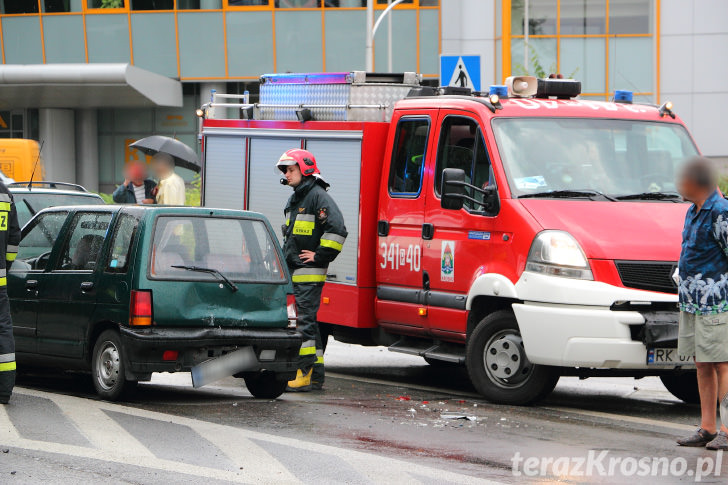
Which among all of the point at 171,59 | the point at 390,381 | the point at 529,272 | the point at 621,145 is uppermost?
the point at 171,59

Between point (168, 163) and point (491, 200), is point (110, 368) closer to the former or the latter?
point (491, 200)

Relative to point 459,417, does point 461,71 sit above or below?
above

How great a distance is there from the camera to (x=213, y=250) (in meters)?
9.16

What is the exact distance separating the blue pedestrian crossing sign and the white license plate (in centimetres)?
833

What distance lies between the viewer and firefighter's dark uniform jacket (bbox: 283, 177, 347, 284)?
9992 millimetres

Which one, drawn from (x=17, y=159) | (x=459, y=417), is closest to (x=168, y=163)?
(x=459, y=417)

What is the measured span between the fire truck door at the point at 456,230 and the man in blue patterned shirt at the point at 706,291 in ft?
6.83

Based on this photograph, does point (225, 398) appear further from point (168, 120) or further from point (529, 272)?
point (168, 120)

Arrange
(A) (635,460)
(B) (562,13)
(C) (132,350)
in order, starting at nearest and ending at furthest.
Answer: (A) (635,460)
(C) (132,350)
(B) (562,13)

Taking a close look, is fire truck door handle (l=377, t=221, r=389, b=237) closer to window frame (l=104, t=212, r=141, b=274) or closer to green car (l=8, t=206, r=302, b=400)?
green car (l=8, t=206, r=302, b=400)

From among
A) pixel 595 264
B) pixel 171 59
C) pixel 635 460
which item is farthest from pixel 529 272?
pixel 171 59

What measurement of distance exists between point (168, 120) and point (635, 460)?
3721 cm

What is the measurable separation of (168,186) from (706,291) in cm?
810

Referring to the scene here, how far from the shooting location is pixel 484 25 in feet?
126
